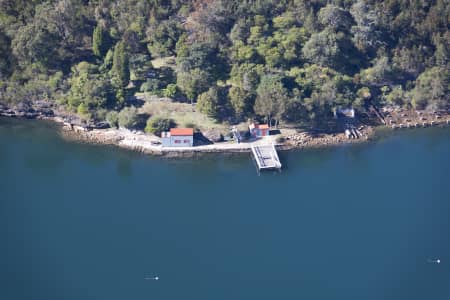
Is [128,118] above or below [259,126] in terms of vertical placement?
above

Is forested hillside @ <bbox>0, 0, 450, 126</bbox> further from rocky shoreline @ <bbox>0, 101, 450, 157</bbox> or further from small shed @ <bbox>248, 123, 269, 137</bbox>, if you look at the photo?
small shed @ <bbox>248, 123, 269, 137</bbox>

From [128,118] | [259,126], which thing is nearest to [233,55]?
[259,126]

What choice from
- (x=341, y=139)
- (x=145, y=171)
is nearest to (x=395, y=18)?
(x=341, y=139)

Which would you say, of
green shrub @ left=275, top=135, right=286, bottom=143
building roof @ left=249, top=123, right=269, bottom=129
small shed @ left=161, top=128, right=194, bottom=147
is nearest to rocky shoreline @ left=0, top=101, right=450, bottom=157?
green shrub @ left=275, top=135, right=286, bottom=143

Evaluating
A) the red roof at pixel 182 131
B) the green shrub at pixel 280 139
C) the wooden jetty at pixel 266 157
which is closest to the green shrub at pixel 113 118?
the red roof at pixel 182 131

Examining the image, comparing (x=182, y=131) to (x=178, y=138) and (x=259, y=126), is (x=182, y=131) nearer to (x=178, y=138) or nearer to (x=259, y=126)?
(x=178, y=138)

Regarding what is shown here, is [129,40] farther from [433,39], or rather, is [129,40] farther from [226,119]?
[433,39]
